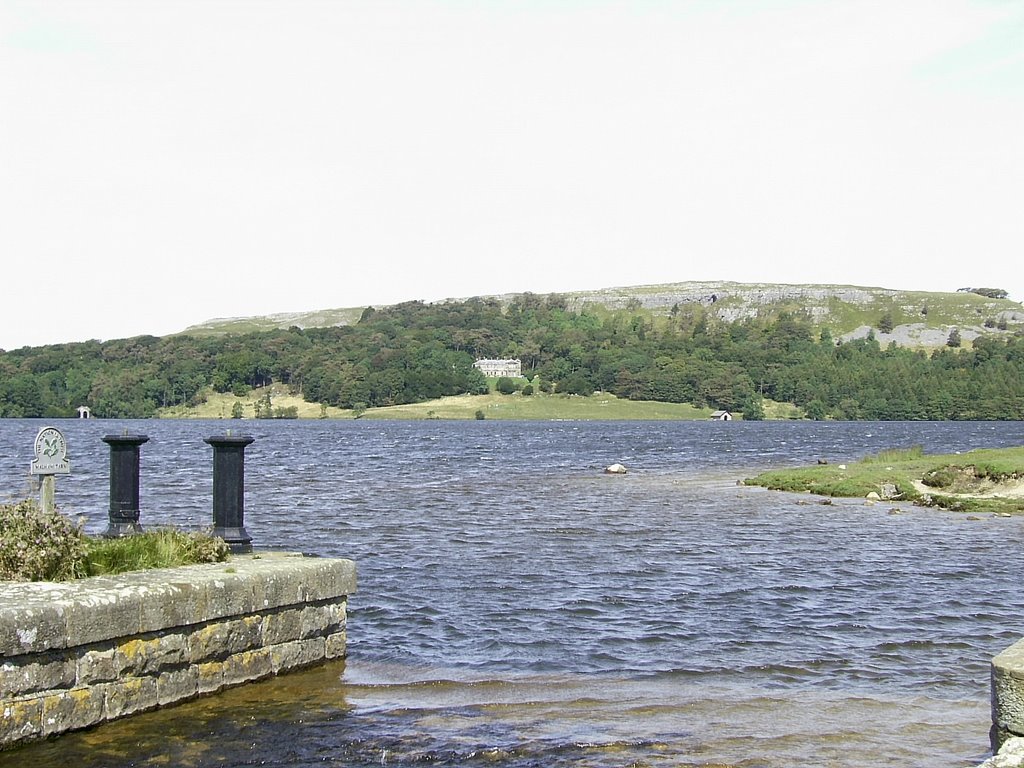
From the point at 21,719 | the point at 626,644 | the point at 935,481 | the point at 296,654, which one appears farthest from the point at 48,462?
the point at 935,481

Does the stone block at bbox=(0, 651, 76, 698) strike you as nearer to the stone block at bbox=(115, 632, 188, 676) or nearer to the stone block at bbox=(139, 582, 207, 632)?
the stone block at bbox=(115, 632, 188, 676)

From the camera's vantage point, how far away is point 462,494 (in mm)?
45781

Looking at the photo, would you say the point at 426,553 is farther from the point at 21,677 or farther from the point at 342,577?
the point at 21,677

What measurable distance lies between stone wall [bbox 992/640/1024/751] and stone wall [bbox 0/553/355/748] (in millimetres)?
6876

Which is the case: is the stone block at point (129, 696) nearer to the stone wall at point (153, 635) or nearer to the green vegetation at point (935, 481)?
the stone wall at point (153, 635)

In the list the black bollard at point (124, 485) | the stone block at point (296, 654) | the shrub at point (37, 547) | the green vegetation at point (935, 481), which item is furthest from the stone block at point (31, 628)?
the green vegetation at point (935, 481)

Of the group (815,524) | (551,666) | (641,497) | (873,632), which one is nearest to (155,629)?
(551,666)

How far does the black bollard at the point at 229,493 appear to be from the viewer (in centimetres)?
1373

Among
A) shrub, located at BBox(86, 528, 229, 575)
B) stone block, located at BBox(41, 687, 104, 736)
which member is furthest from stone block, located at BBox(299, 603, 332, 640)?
stone block, located at BBox(41, 687, 104, 736)

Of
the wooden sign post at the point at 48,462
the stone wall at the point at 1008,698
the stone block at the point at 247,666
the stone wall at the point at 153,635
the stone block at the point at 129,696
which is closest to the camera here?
the stone wall at the point at 1008,698

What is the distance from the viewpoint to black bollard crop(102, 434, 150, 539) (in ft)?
47.1

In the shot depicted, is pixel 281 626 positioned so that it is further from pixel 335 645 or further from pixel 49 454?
pixel 49 454

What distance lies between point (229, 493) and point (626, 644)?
5.90 m

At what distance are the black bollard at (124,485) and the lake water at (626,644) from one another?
159 cm
